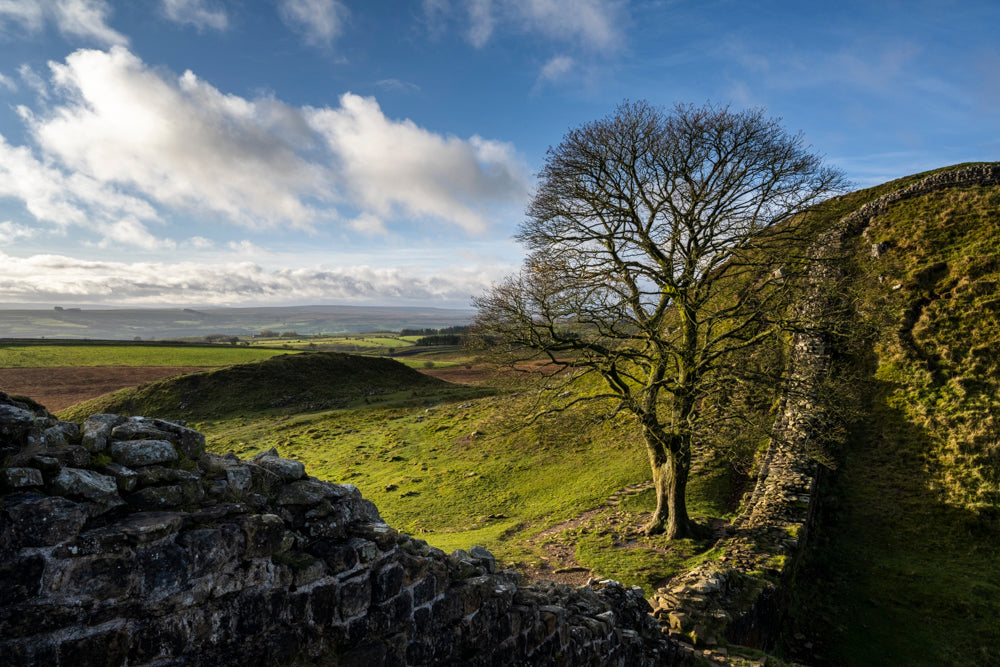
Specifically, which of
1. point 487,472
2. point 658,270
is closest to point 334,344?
point 487,472

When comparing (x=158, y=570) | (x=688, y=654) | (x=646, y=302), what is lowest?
(x=688, y=654)

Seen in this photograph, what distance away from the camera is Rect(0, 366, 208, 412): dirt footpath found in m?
48.2

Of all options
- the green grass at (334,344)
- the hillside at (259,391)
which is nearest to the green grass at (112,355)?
the hillside at (259,391)

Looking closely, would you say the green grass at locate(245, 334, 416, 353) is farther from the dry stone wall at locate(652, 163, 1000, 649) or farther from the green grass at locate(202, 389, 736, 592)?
the dry stone wall at locate(652, 163, 1000, 649)

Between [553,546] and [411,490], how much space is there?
9098 mm

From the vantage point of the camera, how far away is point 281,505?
4789 millimetres

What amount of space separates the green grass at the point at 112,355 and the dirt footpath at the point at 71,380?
5.31 metres

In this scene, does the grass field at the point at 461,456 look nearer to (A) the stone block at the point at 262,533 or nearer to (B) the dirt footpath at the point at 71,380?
(B) the dirt footpath at the point at 71,380

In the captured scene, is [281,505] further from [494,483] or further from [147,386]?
[147,386]

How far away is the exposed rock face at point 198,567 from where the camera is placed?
10.6 ft

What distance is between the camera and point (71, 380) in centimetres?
5412

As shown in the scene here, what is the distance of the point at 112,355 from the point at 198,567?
86.7 m

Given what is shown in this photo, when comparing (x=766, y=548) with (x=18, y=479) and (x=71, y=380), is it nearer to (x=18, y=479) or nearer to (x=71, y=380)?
(x=18, y=479)

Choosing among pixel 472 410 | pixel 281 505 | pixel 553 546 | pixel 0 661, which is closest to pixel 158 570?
pixel 0 661
